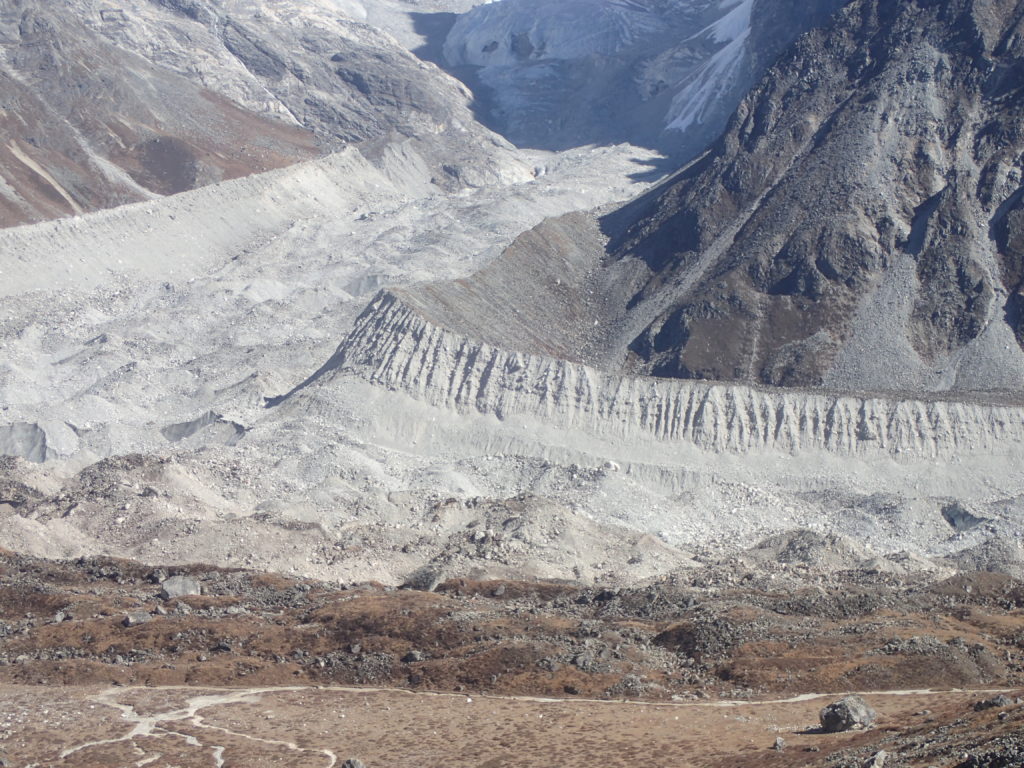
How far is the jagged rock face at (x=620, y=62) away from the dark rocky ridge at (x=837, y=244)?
33.2 m

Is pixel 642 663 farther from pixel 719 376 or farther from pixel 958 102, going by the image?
pixel 958 102

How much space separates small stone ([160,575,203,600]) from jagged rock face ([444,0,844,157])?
3631 inches

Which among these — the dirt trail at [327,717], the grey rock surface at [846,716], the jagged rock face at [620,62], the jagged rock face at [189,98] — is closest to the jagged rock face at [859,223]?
the jagged rock face at [620,62]

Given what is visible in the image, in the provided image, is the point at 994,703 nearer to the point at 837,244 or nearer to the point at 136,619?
the point at 136,619

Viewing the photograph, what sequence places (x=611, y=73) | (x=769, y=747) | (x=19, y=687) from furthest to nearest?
(x=611, y=73), (x=19, y=687), (x=769, y=747)

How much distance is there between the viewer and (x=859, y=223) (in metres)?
75.9

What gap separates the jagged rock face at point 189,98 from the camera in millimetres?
108000

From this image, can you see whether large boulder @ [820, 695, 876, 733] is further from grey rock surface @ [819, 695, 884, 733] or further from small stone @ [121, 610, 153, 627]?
Result: small stone @ [121, 610, 153, 627]

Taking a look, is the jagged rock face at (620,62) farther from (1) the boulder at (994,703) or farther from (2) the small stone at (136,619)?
(1) the boulder at (994,703)

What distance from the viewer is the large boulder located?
25.8 meters

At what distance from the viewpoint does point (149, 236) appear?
9788 cm

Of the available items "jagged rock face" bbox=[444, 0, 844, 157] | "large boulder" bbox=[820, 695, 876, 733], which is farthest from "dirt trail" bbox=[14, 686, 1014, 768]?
"jagged rock face" bbox=[444, 0, 844, 157]

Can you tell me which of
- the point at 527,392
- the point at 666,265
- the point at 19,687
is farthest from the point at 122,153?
the point at 19,687

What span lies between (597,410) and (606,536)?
1399 cm
